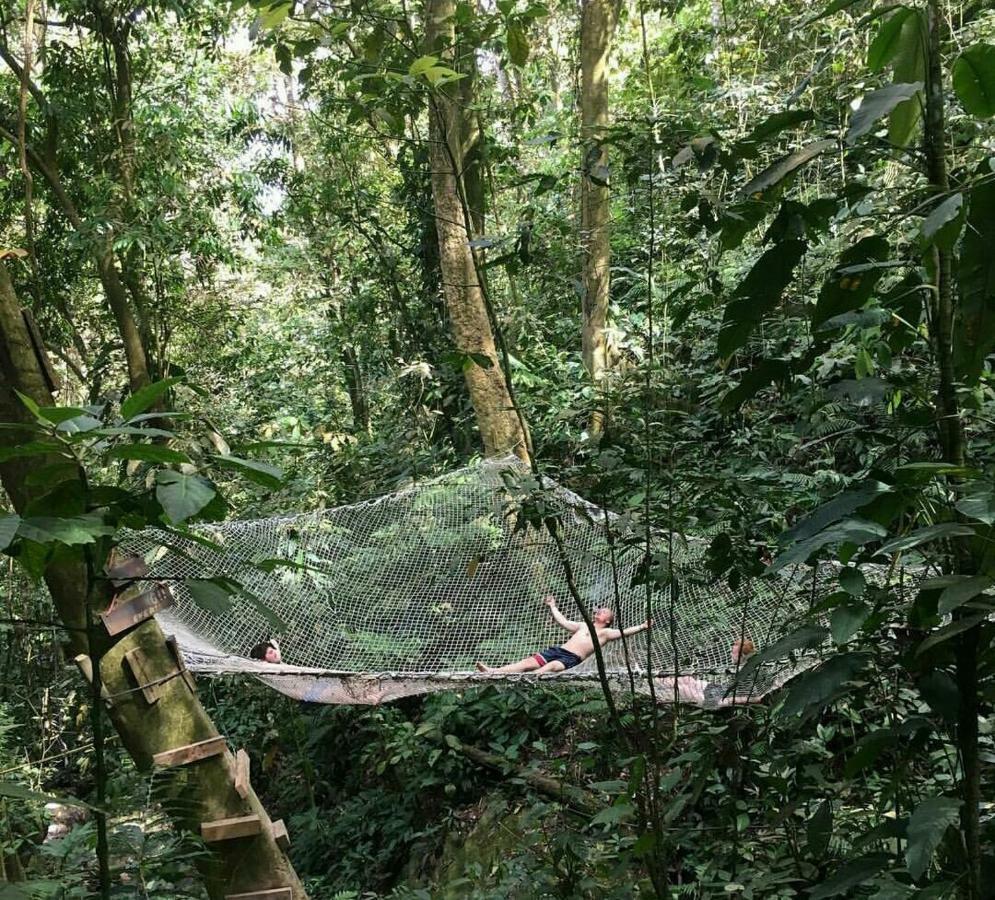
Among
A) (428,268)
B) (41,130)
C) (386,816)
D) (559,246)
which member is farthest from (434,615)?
(41,130)

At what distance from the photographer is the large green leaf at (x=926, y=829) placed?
493mm

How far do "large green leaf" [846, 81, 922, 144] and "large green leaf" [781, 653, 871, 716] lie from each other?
334 millimetres

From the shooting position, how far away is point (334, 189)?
4395 mm

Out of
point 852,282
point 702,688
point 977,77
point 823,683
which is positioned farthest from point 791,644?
point 702,688

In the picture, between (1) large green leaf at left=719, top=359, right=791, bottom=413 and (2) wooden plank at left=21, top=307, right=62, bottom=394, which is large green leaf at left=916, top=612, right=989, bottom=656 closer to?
(1) large green leaf at left=719, top=359, right=791, bottom=413

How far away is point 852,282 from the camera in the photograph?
608mm

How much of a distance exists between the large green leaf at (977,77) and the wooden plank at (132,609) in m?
1.33

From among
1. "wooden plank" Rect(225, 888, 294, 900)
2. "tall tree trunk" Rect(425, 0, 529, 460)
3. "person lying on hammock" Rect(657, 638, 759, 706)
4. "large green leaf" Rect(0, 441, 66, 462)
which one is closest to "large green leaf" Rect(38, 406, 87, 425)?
"large green leaf" Rect(0, 441, 66, 462)

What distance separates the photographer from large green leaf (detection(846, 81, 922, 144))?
0.48 metres

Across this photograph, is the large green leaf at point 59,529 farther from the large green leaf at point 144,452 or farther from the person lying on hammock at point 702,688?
the person lying on hammock at point 702,688

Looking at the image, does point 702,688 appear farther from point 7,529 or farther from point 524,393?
point 7,529

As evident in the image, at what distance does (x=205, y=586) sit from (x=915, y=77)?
1.86ft

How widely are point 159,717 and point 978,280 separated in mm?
1469

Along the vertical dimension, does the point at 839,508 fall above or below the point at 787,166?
below
